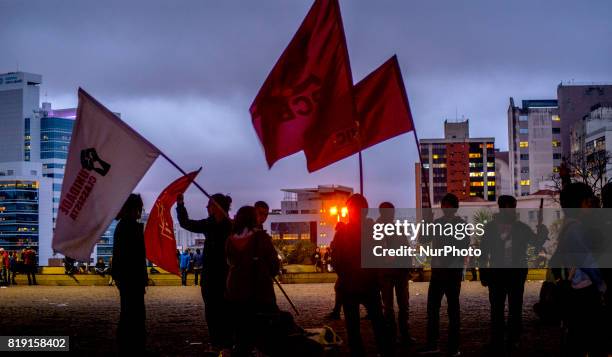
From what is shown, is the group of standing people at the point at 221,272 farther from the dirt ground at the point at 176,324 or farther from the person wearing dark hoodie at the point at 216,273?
the dirt ground at the point at 176,324

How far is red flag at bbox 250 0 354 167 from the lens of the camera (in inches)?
390

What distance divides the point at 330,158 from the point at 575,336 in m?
4.20

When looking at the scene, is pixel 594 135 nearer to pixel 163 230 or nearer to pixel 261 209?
pixel 261 209

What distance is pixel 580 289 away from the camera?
6535mm

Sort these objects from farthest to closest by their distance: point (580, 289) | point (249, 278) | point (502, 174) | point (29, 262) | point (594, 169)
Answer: point (502, 174), point (594, 169), point (29, 262), point (249, 278), point (580, 289)

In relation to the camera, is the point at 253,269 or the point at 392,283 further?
the point at 392,283

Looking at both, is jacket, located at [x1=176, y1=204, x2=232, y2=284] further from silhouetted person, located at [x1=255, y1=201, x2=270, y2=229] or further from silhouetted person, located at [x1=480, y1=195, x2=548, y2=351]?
silhouetted person, located at [x1=480, y1=195, x2=548, y2=351]

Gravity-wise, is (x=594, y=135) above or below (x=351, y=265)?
above

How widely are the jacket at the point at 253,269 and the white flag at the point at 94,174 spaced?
1741 mm

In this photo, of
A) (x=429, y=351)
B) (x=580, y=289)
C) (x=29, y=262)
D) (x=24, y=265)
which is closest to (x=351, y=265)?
(x=429, y=351)

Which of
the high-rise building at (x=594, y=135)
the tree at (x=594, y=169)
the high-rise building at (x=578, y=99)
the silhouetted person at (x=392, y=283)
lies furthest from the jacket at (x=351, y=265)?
the high-rise building at (x=578, y=99)

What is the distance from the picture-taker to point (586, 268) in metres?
6.50

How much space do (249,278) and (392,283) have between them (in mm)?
3089

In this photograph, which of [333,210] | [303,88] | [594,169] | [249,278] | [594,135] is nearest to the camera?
[249,278]
